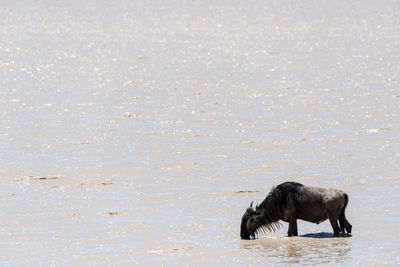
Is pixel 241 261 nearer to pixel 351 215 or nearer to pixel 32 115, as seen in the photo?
pixel 351 215

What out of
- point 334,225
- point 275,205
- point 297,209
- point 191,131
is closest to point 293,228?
point 297,209

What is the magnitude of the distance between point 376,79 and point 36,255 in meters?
14.0

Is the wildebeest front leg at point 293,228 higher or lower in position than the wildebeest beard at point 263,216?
lower

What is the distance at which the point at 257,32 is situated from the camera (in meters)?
33.6

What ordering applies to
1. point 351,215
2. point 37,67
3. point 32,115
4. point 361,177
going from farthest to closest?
point 37,67, point 32,115, point 361,177, point 351,215

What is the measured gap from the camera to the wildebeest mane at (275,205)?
12.9 metres

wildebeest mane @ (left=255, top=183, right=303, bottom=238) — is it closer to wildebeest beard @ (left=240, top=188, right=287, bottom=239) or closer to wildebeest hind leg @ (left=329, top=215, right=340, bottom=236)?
wildebeest beard @ (left=240, top=188, right=287, bottom=239)

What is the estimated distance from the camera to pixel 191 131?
2028 centimetres

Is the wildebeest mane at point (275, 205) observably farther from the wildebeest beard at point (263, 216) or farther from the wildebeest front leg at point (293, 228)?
the wildebeest front leg at point (293, 228)

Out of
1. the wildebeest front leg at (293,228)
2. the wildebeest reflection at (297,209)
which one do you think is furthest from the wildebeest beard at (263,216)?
the wildebeest front leg at (293,228)

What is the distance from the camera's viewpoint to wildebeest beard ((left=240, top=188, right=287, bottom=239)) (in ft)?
42.4

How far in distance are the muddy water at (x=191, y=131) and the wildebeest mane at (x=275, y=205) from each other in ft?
0.58

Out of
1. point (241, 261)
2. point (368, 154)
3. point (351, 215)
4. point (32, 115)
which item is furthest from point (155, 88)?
point (241, 261)

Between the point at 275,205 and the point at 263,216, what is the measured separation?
170 mm
